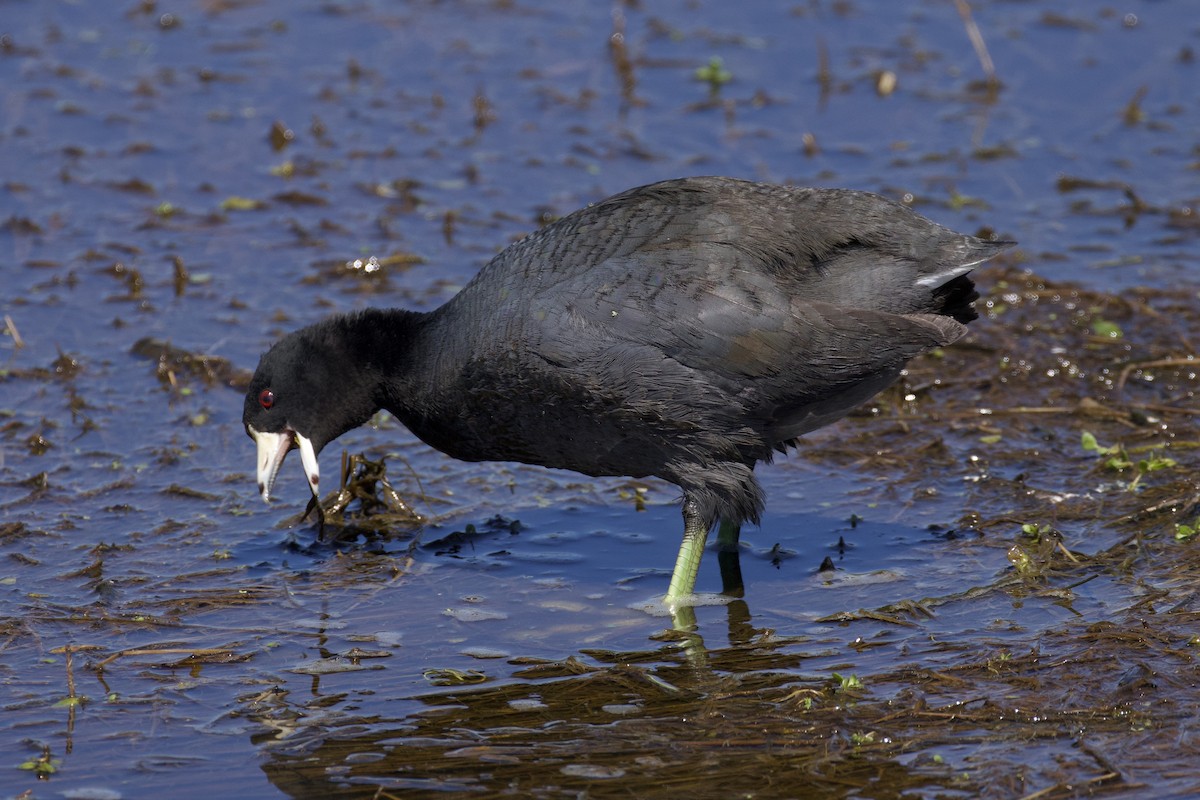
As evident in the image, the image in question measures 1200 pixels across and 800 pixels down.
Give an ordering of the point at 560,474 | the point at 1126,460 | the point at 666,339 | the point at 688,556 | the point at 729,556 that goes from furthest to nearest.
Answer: the point at 560,474 → the point at 1126,460 → the point at 729,556 → the point at 688,556 → the point at 666,339

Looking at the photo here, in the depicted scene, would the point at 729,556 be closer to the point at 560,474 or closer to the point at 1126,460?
the point at 560,474

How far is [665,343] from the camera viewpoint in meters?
5.32

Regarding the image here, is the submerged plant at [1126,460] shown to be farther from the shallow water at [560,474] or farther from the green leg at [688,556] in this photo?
the green leg at [688,556]

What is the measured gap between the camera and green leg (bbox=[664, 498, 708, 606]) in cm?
564

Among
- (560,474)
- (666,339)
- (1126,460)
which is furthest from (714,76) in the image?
(666,339)

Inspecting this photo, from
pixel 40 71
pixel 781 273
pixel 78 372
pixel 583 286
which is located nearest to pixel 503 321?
pixel 583 286

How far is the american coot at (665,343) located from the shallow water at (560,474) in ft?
1.82

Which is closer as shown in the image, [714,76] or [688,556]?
[688,556]

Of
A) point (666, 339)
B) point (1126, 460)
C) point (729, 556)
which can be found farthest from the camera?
point (1126, 460)

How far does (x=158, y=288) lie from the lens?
8.39 metres

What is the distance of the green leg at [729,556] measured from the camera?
5902 mm

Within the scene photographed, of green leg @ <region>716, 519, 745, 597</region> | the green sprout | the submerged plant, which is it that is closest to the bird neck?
green leg @ <region>716, 519, 745, 597</region>

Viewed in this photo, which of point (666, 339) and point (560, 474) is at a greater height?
point (666, 339)

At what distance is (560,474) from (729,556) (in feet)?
3.43
